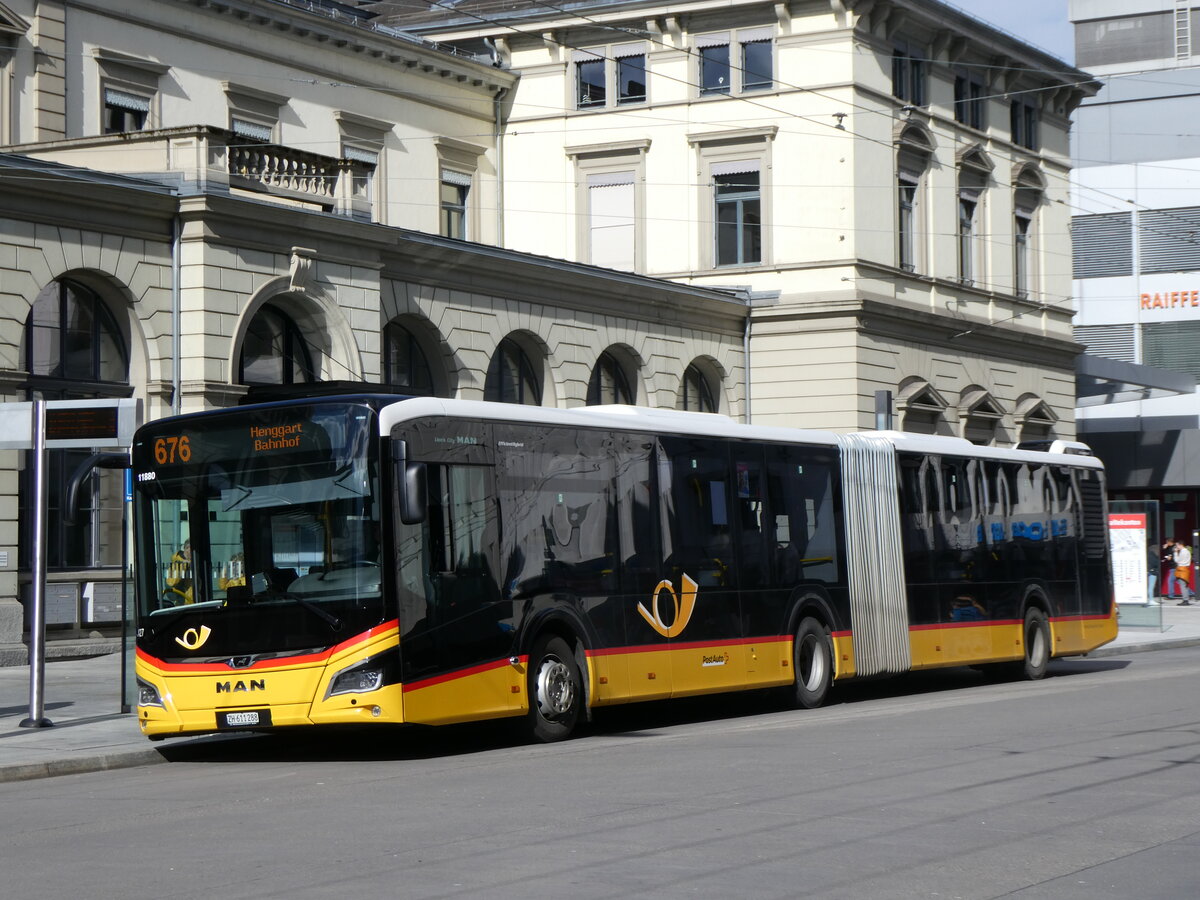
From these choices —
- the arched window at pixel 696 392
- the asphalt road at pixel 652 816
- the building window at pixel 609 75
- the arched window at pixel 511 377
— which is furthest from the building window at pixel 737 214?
the asphalt road at pixel 652 816

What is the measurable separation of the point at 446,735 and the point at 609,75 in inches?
1061

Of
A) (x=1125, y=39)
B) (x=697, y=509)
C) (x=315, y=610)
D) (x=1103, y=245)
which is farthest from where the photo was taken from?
(x=1125, y=39)

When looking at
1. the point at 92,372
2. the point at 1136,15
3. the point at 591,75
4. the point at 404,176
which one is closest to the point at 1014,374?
the point at 591,75

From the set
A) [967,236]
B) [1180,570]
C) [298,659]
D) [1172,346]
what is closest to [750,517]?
[298,659]

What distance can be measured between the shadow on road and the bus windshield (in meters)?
1.01

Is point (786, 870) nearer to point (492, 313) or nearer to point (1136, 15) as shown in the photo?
point (492, 313)

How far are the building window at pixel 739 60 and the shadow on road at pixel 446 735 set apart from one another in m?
20.6

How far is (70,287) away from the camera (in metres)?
25.1

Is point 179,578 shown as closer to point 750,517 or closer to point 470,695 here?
point 470,695

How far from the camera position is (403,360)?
31.0 m

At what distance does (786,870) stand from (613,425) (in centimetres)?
893

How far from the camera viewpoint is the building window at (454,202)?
4041cm

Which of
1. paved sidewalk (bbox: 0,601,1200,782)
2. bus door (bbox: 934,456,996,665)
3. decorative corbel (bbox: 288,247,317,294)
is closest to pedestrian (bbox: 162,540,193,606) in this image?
paved sidewalk (bbox: 0,601,1200,782)

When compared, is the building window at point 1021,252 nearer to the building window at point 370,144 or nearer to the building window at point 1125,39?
the building window at point 370,144
